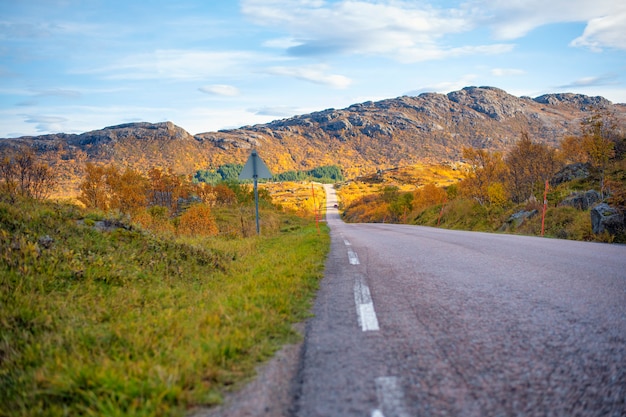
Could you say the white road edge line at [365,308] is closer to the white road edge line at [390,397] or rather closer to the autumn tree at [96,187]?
the white road edge line at [390,397]

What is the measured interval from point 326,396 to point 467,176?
2942 centimetres

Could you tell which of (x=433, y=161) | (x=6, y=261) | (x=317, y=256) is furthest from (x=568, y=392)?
(x=433, y=161)

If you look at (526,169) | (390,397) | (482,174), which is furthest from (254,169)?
(482,174)

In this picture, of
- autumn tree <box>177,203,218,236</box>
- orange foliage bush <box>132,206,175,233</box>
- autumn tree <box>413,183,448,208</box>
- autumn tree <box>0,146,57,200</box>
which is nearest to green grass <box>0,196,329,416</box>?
orange foliage bush <box>132,206,175,233</box>

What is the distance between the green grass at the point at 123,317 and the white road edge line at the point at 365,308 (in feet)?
2.01

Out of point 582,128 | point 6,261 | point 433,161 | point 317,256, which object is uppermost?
point 433,161

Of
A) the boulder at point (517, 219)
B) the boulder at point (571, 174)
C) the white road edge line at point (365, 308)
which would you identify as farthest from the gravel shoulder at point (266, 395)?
the boulder at point (571, 174)

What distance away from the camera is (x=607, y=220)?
11703mm

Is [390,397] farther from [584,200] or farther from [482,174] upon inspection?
[482,174]

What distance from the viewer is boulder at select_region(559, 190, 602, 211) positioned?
16547 millimetres

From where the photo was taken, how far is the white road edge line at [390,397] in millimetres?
2158

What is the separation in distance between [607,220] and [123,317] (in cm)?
1326

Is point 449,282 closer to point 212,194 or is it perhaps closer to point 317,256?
point 317,256

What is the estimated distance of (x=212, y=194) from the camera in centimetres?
5381
